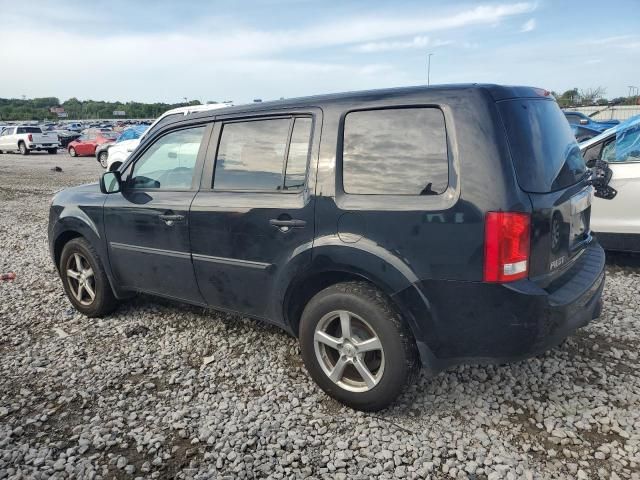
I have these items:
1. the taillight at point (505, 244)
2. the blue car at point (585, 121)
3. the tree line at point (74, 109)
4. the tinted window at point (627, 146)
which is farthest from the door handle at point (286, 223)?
the tree line at point (74, 109)

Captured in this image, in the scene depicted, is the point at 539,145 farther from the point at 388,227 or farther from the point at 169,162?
the point at 169,162

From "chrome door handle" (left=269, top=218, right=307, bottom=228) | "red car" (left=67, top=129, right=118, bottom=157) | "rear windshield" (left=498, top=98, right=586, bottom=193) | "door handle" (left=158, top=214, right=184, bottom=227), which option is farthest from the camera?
"red car" (left=67, top=129, right=118, bottom=157)

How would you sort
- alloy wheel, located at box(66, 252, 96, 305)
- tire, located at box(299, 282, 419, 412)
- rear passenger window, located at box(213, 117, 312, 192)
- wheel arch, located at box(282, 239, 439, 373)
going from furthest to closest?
alloy wheel, located at box(66, 252, 96, 305) → rear passenger window, located at box(213, 117, 312, 192) → tire, located at box(299, 282, 419, 412) → wheel arch, located at box(282, 239, 439, 373)

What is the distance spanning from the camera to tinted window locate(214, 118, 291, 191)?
3.22 meters

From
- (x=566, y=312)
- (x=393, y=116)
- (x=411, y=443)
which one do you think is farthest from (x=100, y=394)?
(x=566, y=312)

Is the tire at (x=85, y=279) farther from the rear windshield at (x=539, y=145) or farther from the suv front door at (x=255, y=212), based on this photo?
the rear windshield at (x=539, y=145)

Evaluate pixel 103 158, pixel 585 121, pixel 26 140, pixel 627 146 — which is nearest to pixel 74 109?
pixel 26 140

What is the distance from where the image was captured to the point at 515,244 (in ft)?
7.97

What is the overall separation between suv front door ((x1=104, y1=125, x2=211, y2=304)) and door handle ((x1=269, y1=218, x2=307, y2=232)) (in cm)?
82

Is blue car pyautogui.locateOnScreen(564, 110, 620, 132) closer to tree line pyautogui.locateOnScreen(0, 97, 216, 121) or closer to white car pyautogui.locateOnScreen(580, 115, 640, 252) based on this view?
white car pyautogui.locateOnScreen(580, 115, 640, 252)

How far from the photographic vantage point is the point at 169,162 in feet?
12.8

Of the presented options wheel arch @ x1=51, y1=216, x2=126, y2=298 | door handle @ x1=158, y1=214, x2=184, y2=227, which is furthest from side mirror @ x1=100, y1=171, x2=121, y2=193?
door handle @ x1=158, y1=214, x2=184, y2=227

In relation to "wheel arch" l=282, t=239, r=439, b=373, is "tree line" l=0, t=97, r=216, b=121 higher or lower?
higher

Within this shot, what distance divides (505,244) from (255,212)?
1557 mm
